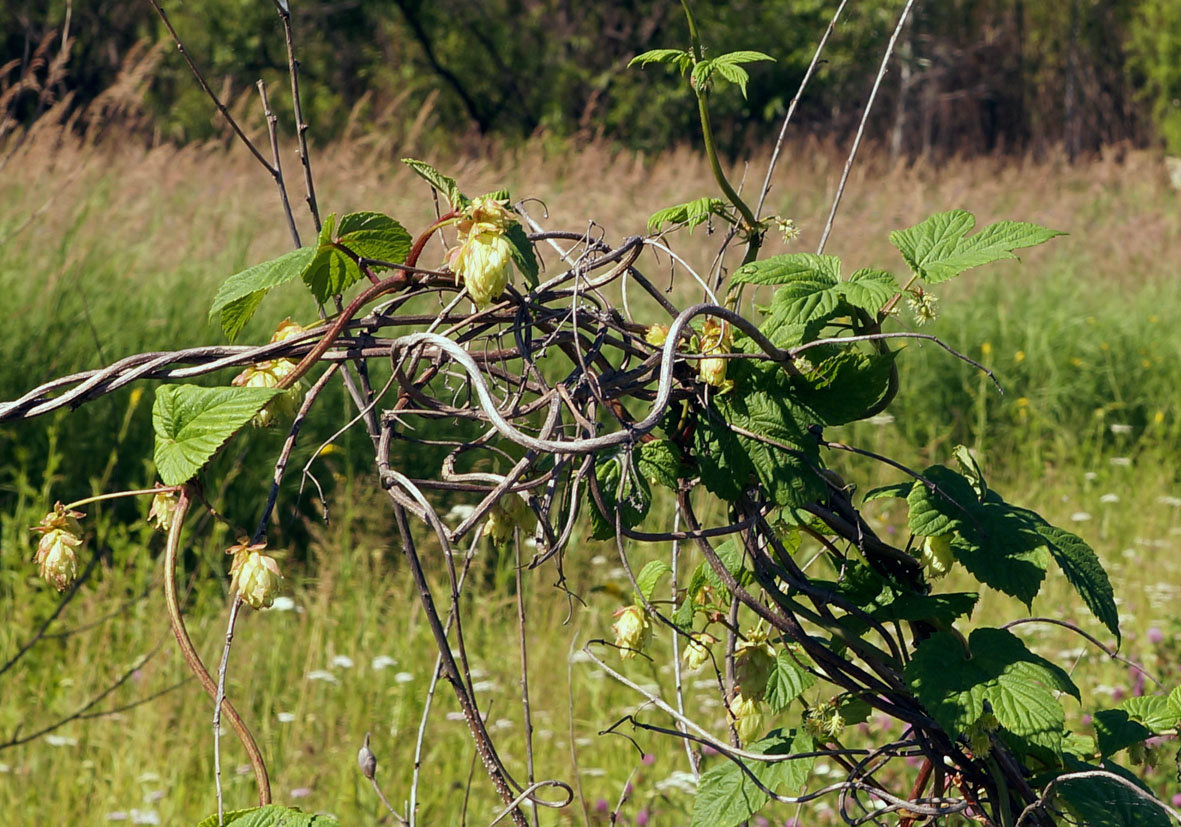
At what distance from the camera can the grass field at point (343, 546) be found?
2107mm

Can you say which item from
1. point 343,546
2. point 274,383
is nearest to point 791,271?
point 274,383

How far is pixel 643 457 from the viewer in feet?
2.59

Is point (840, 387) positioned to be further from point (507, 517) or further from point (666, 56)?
point (666, 56)

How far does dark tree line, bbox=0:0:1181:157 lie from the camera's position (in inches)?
504

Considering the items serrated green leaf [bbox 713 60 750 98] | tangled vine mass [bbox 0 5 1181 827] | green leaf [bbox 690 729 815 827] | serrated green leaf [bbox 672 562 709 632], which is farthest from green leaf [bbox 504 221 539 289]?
green leaf [bbox 690 729 815 827]

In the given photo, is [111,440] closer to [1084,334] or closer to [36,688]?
[36,688]

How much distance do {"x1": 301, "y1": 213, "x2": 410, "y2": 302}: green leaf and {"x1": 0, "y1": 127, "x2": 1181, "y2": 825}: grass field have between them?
343 mm

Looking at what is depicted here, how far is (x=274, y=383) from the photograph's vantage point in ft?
2.44

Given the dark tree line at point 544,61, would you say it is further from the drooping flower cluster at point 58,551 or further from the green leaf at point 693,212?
the drooping flower cluster at point 58,551

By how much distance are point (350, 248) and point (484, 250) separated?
0.13 meters

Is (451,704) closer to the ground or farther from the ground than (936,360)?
farther from the ground

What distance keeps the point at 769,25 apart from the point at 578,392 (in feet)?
43.5

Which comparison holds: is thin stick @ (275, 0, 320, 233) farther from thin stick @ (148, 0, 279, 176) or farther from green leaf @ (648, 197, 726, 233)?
green leaf @ (648, 197, 726, 233)

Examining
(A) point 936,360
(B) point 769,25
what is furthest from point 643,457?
(B) point 769,25
